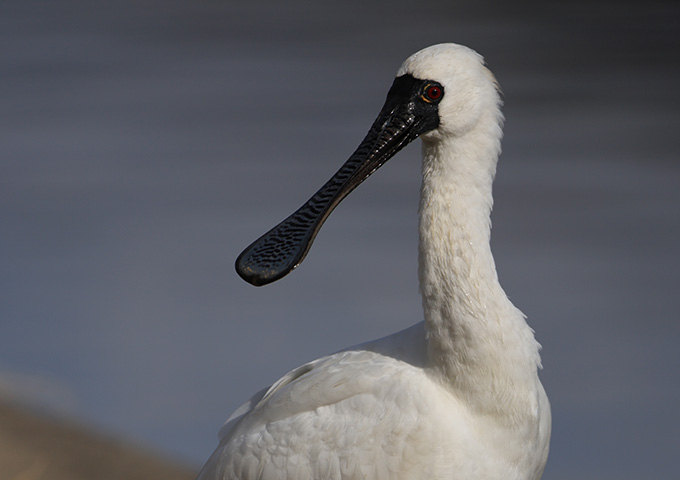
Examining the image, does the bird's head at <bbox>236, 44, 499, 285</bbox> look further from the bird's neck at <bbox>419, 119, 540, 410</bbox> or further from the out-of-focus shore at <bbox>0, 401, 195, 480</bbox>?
the out-of-focus shore at <bbox>0, 401, 195, 480</bbox>

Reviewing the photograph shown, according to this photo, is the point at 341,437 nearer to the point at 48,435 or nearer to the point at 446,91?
the point at 446,91

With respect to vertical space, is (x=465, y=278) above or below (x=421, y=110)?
below

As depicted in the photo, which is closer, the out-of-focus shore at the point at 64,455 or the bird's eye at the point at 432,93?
the bird's eye at the point at 432,93

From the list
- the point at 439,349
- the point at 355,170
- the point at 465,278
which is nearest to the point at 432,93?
the point at 355,170

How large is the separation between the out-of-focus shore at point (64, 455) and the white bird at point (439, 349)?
1.88 meters

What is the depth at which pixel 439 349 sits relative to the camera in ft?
6.70

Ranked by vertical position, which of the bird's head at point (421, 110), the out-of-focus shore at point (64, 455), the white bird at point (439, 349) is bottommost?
the out-of-focus shore at point (64, 455)

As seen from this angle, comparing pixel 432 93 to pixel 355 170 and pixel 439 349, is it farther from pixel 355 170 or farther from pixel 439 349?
pixel 439 349

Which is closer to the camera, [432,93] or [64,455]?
[432,93]

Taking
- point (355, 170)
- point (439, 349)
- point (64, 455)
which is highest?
point (355, 170)

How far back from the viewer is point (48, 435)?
406 cm

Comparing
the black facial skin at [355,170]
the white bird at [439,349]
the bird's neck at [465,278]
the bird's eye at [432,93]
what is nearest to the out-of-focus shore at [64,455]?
the white bird at [439,349]

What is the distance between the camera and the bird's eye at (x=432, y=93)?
1978 mm

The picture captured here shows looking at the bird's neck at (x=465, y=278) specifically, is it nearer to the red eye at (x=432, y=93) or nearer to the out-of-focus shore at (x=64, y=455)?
Answer: the red eye at (x=432, y=93)
